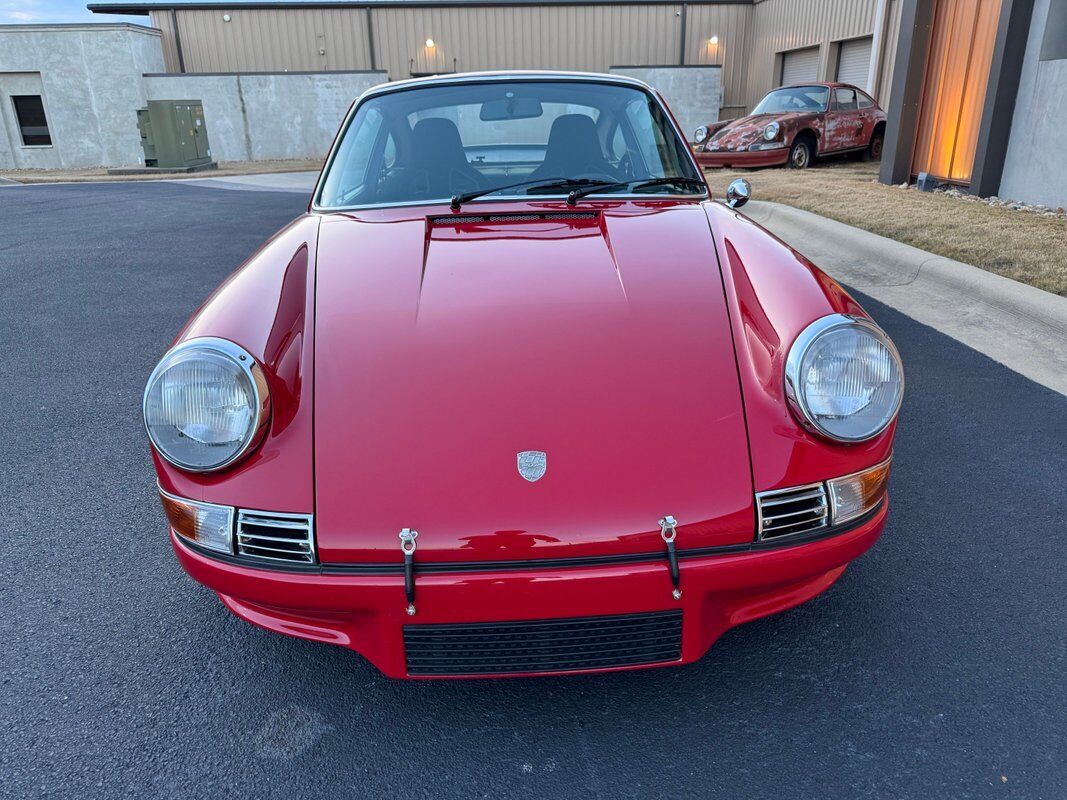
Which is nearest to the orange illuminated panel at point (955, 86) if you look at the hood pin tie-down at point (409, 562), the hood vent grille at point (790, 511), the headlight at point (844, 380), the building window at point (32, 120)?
the headlight at point (844, 380)

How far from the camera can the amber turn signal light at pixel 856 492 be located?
1.59 metres

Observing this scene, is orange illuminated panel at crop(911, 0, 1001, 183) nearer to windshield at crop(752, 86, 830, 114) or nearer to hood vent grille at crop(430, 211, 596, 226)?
windshield at crop(752, 86, 830, 114)

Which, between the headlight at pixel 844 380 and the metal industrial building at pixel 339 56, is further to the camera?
the metal industrial building at pixel 339 56

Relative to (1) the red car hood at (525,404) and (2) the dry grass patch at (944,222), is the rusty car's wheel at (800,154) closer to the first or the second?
(2) the dry grass patch at (944,222)

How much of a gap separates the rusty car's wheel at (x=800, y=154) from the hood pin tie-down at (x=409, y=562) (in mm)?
11431

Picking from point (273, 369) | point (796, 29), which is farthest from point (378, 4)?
point (273, 369)

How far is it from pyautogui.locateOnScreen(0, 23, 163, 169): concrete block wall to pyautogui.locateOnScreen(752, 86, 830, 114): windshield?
671 inches

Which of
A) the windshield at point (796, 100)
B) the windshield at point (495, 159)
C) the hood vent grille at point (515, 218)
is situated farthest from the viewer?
the windshield at point (796, 100)

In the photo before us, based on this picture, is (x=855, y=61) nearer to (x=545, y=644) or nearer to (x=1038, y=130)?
(x=1038, y=130)

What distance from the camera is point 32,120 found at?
20.7m

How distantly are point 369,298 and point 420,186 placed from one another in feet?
2.83

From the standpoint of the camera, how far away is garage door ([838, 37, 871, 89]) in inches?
634

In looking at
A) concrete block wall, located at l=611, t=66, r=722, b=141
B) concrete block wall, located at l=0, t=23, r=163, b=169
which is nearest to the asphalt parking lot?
concrete block wall, located at l=611, t=66, r=722, b=141

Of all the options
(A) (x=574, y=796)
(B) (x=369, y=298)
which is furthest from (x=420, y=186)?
(A) (x=574, y=796)
